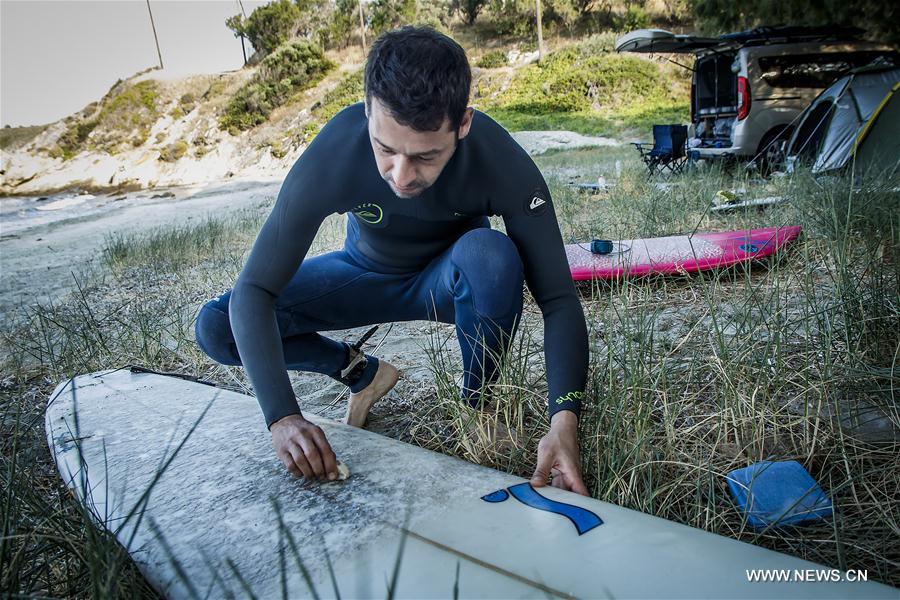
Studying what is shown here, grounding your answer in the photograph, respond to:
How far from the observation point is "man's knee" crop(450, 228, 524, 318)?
1.81 m

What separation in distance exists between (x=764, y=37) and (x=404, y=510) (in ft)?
24.5

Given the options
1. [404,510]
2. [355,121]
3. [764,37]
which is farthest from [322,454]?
[764,37]

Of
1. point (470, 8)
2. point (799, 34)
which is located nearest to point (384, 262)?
point (799, 34)

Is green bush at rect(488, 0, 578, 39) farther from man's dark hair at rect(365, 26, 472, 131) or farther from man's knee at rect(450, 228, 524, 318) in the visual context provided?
man's dark hair at rect(365, 26, 472, 131)

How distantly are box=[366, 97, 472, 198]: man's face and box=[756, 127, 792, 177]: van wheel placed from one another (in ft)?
19.2

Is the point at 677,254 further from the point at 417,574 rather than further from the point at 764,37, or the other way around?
the point at 764,37

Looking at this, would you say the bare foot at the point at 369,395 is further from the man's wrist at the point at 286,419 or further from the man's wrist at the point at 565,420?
the man's wrist at the point at 565,420

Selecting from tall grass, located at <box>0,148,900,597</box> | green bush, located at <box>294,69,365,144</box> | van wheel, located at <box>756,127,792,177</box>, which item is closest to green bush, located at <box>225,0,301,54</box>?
green bush, located at <box>294,69,365,144</box>

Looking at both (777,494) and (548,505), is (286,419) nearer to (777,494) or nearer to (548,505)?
(548,505)

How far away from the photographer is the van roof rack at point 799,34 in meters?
6.56

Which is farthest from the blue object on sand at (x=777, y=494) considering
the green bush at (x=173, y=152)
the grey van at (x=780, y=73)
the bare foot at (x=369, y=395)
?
the green bush at (x=173, y=152)

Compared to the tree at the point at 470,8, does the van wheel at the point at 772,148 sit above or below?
below

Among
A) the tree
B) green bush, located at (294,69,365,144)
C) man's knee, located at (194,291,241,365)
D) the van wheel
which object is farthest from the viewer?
the tree

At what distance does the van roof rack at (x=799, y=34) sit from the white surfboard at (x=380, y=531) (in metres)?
7.08
